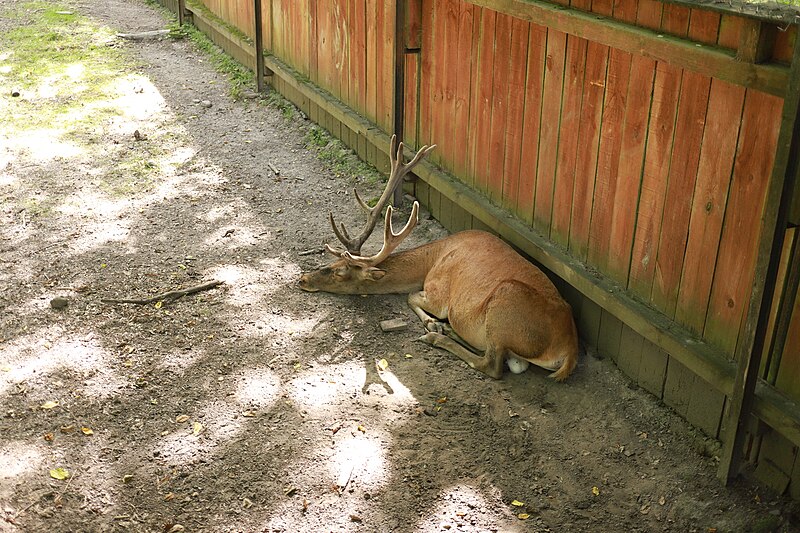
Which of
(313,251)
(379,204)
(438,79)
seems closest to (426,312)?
(379,204)

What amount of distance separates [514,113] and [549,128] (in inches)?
17.1

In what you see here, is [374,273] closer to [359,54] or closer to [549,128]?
[549,128]

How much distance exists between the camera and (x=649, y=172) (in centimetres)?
480

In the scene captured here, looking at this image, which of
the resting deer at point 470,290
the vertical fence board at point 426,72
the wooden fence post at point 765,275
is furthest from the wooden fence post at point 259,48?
the wooden fence post at point 765,275

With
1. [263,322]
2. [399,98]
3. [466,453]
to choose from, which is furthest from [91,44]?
[466,453]

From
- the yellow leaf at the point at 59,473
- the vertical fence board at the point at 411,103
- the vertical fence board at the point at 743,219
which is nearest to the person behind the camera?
the vertical fence board at the point at 743,219

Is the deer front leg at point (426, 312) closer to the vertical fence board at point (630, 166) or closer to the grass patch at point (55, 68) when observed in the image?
the vertical fence board at point (630, 166)

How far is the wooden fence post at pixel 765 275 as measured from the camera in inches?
147

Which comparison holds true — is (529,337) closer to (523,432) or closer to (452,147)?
(523,432)

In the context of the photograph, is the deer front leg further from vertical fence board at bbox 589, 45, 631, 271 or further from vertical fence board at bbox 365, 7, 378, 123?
vertical fence board at bbox 365, 7, 378, 123

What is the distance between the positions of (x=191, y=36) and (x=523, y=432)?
1063cm

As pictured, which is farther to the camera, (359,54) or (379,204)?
(359,54)

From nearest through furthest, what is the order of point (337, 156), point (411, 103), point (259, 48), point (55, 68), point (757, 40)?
1. point (757, 40)
2. point (411, 103)
3. point (337, 156)
4. point (259, 48)
5. point (55, 68)

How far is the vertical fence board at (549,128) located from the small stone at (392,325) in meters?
1.11
